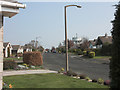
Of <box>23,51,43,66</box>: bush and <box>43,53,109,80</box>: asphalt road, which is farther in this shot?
<box>23,51,43,66</box>: bush

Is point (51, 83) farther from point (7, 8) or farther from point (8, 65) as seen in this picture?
point (8, 65)

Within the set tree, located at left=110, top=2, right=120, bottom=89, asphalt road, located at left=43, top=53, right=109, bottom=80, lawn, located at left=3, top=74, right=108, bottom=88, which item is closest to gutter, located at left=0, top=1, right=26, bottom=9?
tree, located at left=110, top=2, right=120, bottom=89

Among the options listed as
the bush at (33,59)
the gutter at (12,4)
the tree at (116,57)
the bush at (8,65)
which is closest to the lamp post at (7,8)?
the gutter at (12,4)

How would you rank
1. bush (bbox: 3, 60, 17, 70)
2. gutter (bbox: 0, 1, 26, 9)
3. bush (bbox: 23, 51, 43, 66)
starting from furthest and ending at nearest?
1. bush (bbox: 23, 51, 43, 66)
2. bush (bbox: 3, 60, 17, 70)
3. gutter (bbox: 0, 1, 26, 9)

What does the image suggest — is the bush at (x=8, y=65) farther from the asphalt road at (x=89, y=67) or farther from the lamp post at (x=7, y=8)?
the lamp post at (x=7, y=8)

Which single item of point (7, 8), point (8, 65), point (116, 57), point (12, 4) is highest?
point (12, 4)

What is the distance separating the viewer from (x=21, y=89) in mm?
7969

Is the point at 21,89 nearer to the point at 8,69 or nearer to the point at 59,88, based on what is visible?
the point at 59,88

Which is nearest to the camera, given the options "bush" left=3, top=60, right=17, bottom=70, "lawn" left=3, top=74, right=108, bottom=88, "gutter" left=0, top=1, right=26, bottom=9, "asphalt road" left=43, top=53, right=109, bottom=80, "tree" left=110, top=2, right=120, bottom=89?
"tree" left=110, top=2, right=120, bottom=89

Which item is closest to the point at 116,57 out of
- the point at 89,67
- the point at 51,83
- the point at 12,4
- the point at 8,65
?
the point at 12,4

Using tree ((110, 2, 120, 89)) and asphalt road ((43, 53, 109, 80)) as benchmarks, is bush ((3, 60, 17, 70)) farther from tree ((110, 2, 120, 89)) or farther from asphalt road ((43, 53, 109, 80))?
tree ((110, 2, 120, 89))

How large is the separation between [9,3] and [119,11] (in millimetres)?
3655

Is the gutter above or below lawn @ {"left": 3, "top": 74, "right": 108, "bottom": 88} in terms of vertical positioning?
above

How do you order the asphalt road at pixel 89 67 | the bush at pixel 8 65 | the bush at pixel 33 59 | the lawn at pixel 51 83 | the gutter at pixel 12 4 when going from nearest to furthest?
the gutter at pixel 12 4 → the lawn at pixel 51 83 → the asphalt road at pixel 89 67 → the bush at pixel 8 65 → the bush at pixel 33 59
